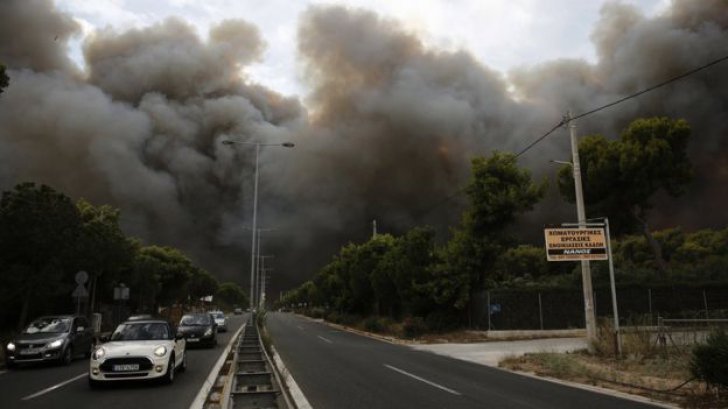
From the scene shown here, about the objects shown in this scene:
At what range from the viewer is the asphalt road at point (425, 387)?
9445 mm

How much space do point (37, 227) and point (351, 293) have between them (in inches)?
1341

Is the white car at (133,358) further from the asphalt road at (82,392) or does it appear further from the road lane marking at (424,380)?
the road lane marking at (424,380)

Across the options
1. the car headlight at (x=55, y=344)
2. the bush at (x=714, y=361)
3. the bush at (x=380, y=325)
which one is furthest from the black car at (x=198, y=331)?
the bush at (x=714, y=361)

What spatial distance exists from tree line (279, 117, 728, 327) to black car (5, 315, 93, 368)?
1854 cm

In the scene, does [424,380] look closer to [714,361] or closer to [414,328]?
[714,361]

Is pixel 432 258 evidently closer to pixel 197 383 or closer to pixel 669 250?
pixel 197 383

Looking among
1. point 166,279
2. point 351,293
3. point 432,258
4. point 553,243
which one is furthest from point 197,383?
point 166,279

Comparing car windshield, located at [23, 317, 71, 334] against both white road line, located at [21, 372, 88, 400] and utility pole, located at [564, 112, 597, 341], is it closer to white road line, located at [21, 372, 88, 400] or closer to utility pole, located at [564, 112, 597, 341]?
white road line, located at [21, 372, 88, 400]

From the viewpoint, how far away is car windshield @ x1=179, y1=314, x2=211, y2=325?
23873 mm

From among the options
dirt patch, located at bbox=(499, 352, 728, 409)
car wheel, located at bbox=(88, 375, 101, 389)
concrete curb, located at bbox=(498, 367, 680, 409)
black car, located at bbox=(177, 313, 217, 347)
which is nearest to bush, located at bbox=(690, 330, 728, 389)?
dirt patch, located at bbox=(499, 352, 728, 409)

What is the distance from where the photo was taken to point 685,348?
15.6 metres

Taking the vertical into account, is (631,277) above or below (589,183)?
below

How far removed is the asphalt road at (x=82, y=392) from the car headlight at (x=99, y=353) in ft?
2.27

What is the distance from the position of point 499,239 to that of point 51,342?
22536mm
